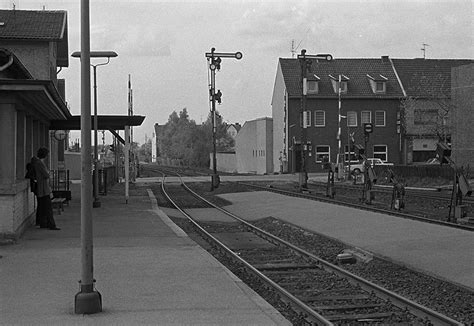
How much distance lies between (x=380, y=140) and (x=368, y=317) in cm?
6190

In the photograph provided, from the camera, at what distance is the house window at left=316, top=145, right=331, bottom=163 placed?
6888 centimetres

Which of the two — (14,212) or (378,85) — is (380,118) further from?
(14,212)

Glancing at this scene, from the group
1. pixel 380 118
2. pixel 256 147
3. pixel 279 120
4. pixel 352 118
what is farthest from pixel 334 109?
pixel 256 147

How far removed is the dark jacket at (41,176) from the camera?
15.8m

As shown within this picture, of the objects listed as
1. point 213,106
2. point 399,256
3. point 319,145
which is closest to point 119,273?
point 399,256

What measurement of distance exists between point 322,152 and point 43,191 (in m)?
54.4

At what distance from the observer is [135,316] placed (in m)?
8.10

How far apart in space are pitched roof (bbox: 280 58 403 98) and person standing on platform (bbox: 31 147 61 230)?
5322 centimetres

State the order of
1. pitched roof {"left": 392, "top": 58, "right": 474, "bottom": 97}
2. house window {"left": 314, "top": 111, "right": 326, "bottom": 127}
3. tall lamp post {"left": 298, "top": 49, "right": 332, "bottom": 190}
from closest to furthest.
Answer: tall lamp post {"left": 298, "top": 49, "right": 332, "bottom": 190}, pitched roof {"left": 392, "top": 58, "right": 474, "bottom": 97}, house window {"left": 314, "top": 111, "right": 326, "bottom": 127}

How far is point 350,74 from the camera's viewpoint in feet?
236

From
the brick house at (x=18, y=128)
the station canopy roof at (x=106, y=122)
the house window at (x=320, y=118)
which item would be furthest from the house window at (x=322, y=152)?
the brick house at (x=18, y=128)

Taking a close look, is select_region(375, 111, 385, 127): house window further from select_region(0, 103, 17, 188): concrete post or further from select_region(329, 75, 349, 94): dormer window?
select_region(0, 103, 17, 188): concrete post

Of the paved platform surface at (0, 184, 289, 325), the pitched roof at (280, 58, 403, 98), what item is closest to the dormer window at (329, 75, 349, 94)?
the pitched roof at (280, 58, 403, 98)

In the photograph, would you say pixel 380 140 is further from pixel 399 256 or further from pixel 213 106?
pixel 399 256
